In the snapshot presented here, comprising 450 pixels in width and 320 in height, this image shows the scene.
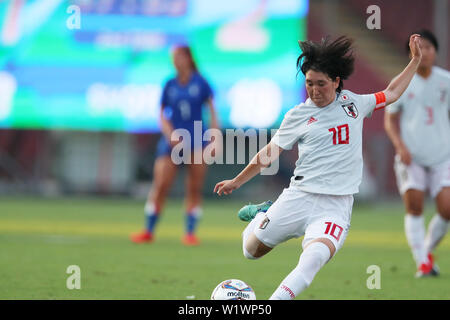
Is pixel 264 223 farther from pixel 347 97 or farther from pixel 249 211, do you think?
pixel 347 97

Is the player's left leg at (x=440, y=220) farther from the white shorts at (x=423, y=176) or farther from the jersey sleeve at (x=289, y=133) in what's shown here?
the jersey sleeve at (x=289, y=133)

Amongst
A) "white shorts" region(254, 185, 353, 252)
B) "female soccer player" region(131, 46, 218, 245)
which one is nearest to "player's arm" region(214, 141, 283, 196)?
"white shorts" region(254, 185, 353, 252)

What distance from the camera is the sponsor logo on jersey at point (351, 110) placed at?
5.27 metres

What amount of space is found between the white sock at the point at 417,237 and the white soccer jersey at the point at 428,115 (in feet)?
1.82

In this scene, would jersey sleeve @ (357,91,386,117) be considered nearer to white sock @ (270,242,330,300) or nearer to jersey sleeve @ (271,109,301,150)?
jersey sleeve @ (271,109,301,150)

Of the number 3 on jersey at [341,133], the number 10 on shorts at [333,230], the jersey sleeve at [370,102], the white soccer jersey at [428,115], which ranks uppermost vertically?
the white soccer jersey at [428,115]

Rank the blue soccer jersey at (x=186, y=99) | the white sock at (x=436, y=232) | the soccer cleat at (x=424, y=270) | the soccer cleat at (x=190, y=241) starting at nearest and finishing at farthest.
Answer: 1. the soccer cleat at (x=424, y=270)
2. the white sock at (x=436, y=232)
3. the soccer cleat at (x=190, y=241)
4. the blue soccer jersey at (x=186, y=99)

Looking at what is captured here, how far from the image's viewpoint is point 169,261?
8305 millimetres

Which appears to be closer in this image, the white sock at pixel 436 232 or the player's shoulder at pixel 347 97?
the player's shoulder at pixel 347 97

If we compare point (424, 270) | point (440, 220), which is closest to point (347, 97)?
point (424, 270)

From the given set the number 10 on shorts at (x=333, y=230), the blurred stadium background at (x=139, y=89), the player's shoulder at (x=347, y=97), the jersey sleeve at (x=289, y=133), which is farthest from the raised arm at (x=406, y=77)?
the blurred stadium background at (x=139, y=89)

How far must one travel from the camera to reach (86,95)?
18.2 metres

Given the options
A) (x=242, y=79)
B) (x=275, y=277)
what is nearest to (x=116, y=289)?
(x=275, y=277)

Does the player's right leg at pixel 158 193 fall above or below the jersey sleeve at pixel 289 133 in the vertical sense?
above
